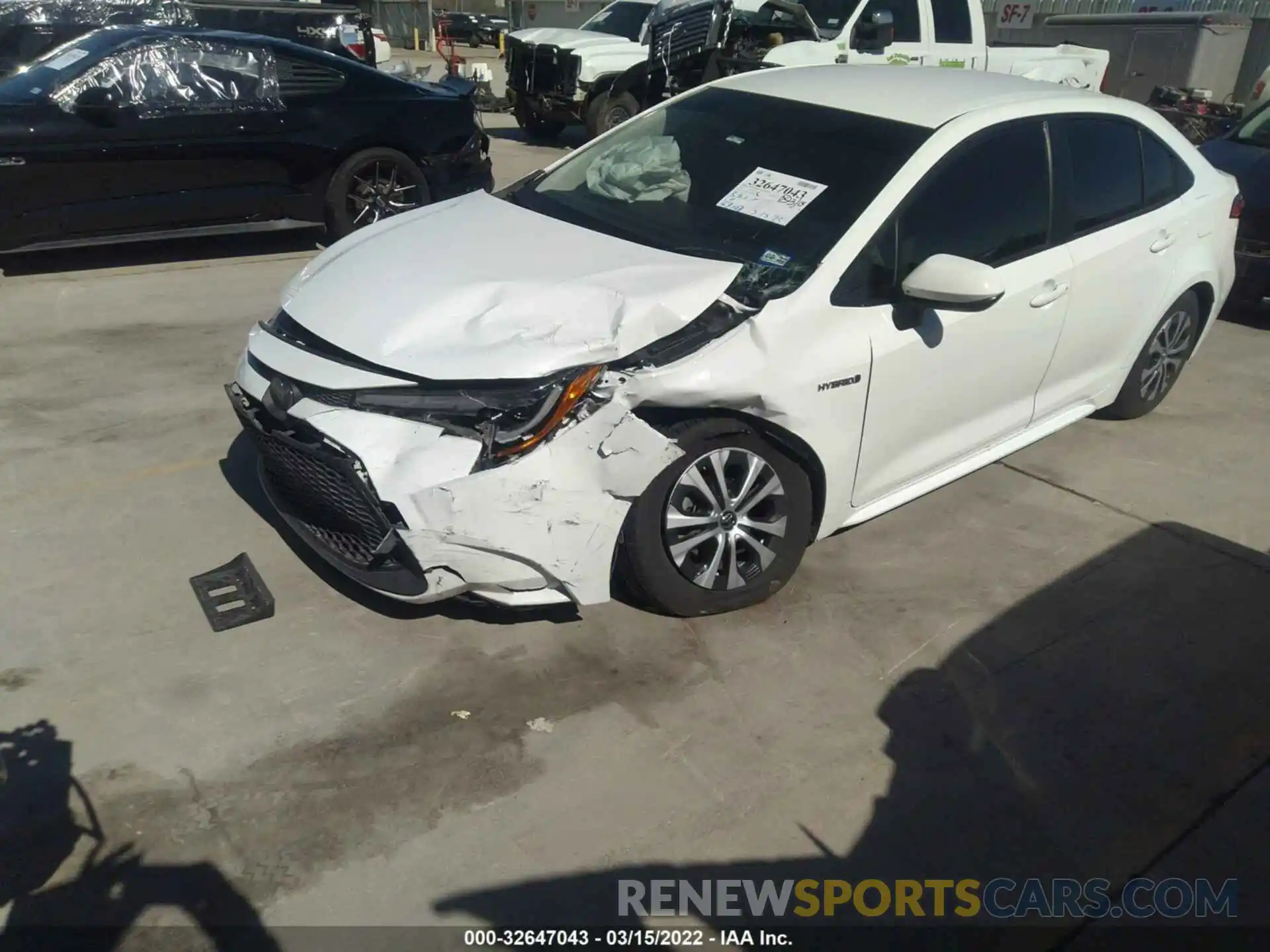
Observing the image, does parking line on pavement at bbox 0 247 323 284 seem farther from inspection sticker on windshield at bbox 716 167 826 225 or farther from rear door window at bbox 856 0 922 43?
rear door window at bbox 856 0 922 43

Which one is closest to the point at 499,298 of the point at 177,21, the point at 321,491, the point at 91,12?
the point at 321,491

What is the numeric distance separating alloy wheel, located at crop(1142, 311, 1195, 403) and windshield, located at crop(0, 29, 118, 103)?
6.90 metres

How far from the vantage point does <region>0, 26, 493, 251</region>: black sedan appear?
267 inches

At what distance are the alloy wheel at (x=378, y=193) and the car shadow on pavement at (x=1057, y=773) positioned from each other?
591cm

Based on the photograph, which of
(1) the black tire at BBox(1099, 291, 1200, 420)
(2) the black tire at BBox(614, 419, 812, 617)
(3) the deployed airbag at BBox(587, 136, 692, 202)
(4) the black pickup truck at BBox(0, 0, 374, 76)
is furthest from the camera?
(4) the black pickup truck at BBox(0, 0, 374, 76)

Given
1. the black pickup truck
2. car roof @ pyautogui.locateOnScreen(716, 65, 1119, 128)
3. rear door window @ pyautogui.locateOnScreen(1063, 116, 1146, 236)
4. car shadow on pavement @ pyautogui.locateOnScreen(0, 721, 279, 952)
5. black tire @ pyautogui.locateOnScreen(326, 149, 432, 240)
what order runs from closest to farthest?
car shadow on pavement @ pyautogui.locateOnScreen(0, 721, 279, 952)
car roof @ pyautogui.locateOnScreen(716, 65, 1119, 128)
rear door window @ pyautogui.locateOnScreen(1063, 116, 1146, 236)
black tire @ pyautogui.locateOnScreen(326, 149, 432, 240)
the black pickup truck

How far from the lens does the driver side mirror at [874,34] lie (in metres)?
10.8

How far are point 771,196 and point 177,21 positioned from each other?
1112 centimetres

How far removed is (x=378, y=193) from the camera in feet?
26.2

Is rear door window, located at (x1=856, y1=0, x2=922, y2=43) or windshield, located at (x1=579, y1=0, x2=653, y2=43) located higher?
rear door window, located at (x1=856, y1=0, x2=922, y2=43)

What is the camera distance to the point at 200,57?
290 inches

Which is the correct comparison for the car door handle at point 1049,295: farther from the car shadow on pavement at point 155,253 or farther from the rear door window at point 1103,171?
the car shadow on pavement at point 155,253

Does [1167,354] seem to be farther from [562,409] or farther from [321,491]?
[321,491]

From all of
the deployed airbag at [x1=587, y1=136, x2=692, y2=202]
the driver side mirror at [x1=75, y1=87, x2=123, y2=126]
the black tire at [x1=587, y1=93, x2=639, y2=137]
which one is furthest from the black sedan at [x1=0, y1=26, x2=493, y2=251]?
the black tire at [x1=587, y1=93, x2=639, y2=137]
